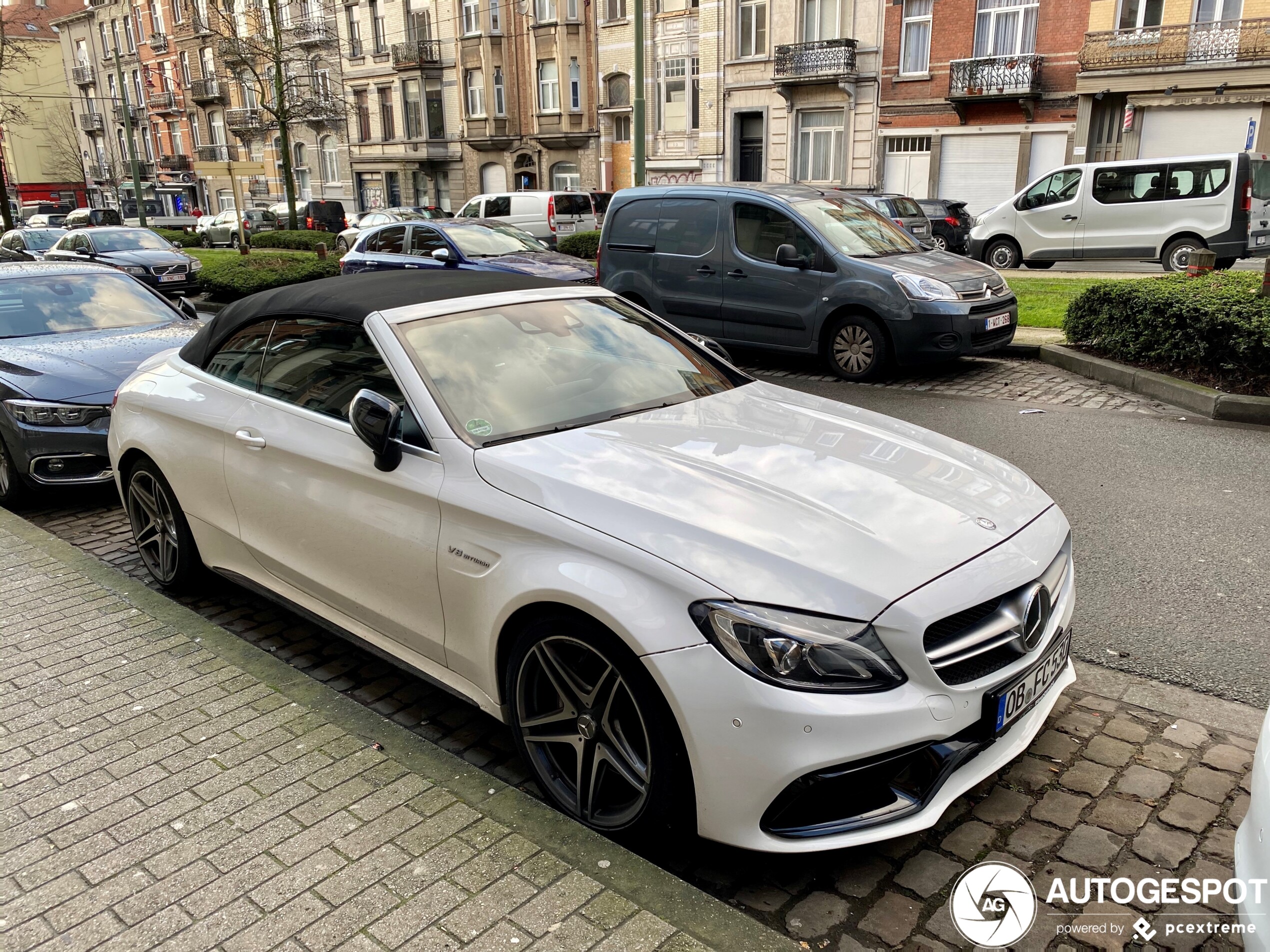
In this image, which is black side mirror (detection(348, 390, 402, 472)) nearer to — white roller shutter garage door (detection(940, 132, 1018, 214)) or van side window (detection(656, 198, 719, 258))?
van side window (detection(656, 198, 719, 258))

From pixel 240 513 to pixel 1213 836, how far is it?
12.4ft

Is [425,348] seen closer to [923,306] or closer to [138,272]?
[923,306]

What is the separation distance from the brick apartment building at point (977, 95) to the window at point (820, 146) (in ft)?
5.57

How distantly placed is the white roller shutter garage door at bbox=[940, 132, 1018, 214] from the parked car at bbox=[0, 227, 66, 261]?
25418 millimetres

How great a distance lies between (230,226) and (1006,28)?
3035 centimetres

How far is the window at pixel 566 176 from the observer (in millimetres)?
42031

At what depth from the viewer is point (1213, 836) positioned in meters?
2.93

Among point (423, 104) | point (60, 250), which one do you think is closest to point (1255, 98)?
point (60, 250)

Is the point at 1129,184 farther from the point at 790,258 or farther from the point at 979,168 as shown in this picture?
the point at 979,168

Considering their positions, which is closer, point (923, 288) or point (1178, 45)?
point (923, 288)

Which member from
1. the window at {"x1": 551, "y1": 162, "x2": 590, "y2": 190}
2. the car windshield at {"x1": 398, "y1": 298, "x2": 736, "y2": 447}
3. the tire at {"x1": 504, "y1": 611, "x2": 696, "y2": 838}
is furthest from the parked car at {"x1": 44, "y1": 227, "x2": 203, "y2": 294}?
the window at {"x1": 551, "y1": 162, "x2": 590, "y2": 190}

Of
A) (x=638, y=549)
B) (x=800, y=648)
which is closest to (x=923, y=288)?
(x=638, y=549)

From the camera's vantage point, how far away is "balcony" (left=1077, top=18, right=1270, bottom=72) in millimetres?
25625

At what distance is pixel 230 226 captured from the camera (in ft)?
134
